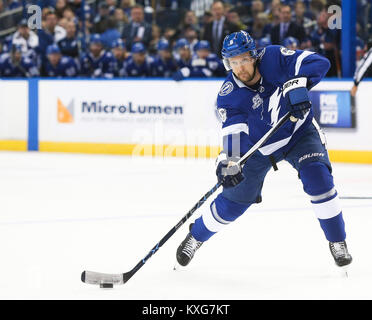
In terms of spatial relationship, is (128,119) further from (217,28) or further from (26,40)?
(26,40)

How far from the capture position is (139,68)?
9352mm

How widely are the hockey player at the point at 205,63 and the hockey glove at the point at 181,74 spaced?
0.08m

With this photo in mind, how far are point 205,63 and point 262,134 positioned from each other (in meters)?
5.40

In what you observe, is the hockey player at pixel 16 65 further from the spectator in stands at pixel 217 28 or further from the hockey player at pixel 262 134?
the hockey player at pixel 262 134

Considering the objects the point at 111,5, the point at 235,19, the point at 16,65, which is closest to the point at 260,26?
the point at 235,19

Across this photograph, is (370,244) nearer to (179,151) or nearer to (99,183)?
(99,183)

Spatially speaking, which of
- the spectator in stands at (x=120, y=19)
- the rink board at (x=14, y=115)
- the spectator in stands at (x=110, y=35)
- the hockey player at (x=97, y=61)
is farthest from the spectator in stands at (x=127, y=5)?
the rink board at (x=14, y=115)

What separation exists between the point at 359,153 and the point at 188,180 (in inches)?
79.5

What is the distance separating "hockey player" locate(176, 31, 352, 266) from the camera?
3.35 metres

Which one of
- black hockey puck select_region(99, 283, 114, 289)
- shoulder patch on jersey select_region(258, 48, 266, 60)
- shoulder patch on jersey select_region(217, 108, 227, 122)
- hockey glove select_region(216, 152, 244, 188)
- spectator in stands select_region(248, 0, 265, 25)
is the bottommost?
black hockey puck select_region(99, 283, 114, 289)

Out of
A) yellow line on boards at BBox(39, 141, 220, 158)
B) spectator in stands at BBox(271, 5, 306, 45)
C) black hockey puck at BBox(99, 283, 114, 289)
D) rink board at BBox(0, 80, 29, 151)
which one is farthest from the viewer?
rink board at BBox(0, 80, 29, 151)

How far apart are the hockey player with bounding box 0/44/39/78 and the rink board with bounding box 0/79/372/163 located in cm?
23

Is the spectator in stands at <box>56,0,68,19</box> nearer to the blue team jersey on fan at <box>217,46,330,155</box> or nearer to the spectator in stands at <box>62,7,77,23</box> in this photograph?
the spectator in stands at <box>62,7,77,23</box>

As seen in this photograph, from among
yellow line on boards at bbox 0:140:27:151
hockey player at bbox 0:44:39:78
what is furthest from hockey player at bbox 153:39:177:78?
yellow line on boards at bbox 0:140:27:151
